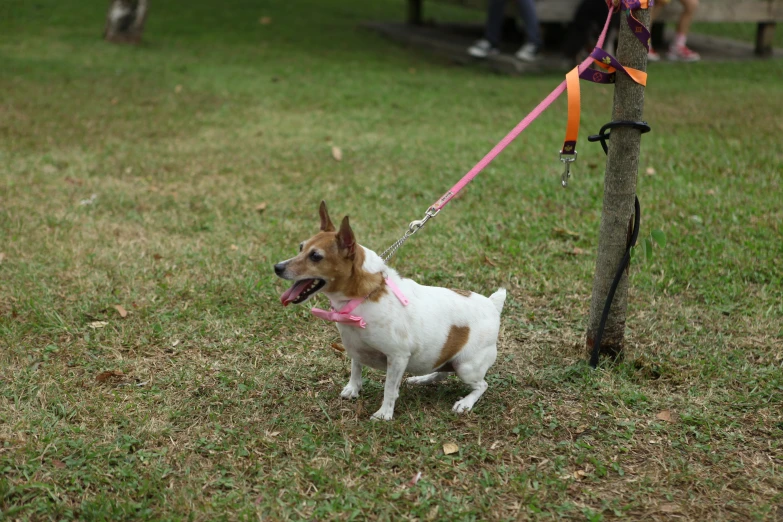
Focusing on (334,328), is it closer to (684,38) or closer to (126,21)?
(126,21)

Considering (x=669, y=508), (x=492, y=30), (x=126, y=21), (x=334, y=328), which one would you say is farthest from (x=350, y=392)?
(x=126, y=21)

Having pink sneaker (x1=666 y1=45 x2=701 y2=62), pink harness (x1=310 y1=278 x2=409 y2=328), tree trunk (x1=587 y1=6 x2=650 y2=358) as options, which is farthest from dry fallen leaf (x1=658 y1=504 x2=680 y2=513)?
pink sneaker (x1=666 y1=45 x2=701 y2=62)

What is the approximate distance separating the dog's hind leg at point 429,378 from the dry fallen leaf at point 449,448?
1.63ft

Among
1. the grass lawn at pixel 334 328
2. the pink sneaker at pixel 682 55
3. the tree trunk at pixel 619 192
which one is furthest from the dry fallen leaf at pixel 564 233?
the pink sneaker at pixel 682 55

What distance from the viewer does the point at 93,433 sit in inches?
122

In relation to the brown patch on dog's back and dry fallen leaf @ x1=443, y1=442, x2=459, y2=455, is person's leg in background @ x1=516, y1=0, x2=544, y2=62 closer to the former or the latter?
the brown patch on dog's back

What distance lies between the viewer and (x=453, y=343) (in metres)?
3.19

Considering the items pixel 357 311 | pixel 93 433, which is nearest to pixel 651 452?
pixel 357 311

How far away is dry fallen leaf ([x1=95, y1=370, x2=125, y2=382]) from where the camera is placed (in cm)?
355

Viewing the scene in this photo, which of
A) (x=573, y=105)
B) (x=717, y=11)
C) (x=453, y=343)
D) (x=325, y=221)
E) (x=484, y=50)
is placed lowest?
(x=484, y=50)

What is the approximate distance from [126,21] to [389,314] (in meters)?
10.8

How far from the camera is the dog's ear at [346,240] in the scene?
286 cm

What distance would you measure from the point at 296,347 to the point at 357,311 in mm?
1002

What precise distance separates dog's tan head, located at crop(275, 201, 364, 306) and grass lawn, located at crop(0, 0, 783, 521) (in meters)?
0.61
